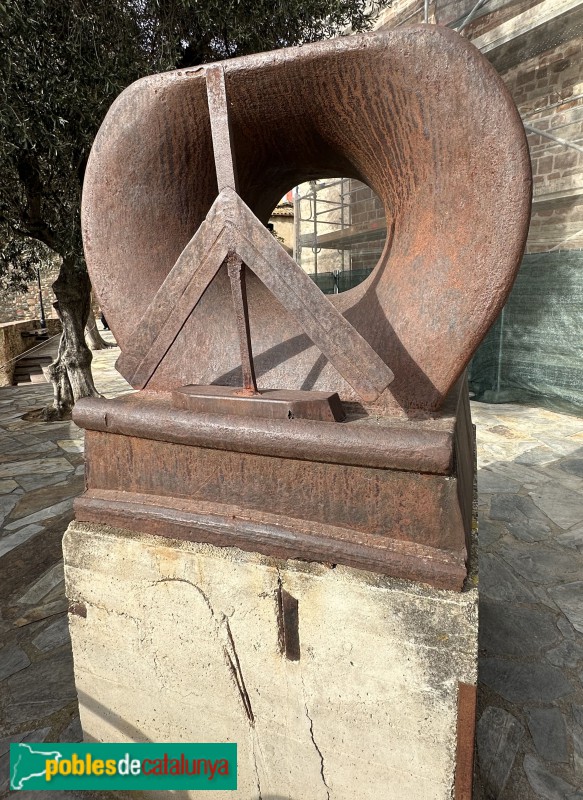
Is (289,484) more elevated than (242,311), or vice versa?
(242,311)

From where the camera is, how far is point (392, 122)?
1.08 meters

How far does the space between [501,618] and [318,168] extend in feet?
6.73

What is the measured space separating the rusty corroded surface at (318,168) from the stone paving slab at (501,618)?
4.20 ft

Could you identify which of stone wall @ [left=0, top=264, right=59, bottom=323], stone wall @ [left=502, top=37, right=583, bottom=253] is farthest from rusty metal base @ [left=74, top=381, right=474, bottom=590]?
stone wall @ [left=0, top=264, right=59, bottom=323]


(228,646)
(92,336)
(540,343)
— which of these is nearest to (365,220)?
(540,343)

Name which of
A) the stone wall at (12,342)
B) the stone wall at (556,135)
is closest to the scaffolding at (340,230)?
the stone wall at (556,135)

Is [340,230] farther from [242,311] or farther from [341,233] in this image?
[242,311]

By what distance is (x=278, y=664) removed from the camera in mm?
1183

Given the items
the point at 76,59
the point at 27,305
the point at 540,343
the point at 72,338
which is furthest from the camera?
the point at 27,305

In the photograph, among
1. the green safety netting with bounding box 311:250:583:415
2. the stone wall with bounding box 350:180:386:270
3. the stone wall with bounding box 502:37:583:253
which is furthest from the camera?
the stone wall with bounding box 350:180:386:270

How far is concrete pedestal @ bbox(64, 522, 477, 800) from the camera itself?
1.05m

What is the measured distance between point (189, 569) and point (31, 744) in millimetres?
992

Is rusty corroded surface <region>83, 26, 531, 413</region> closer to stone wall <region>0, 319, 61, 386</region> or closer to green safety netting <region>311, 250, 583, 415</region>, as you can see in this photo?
green safety netting <region>311, 250, 583, 415</region>

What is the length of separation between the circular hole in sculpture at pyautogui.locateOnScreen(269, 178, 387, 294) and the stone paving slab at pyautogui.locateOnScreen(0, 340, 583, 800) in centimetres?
567
